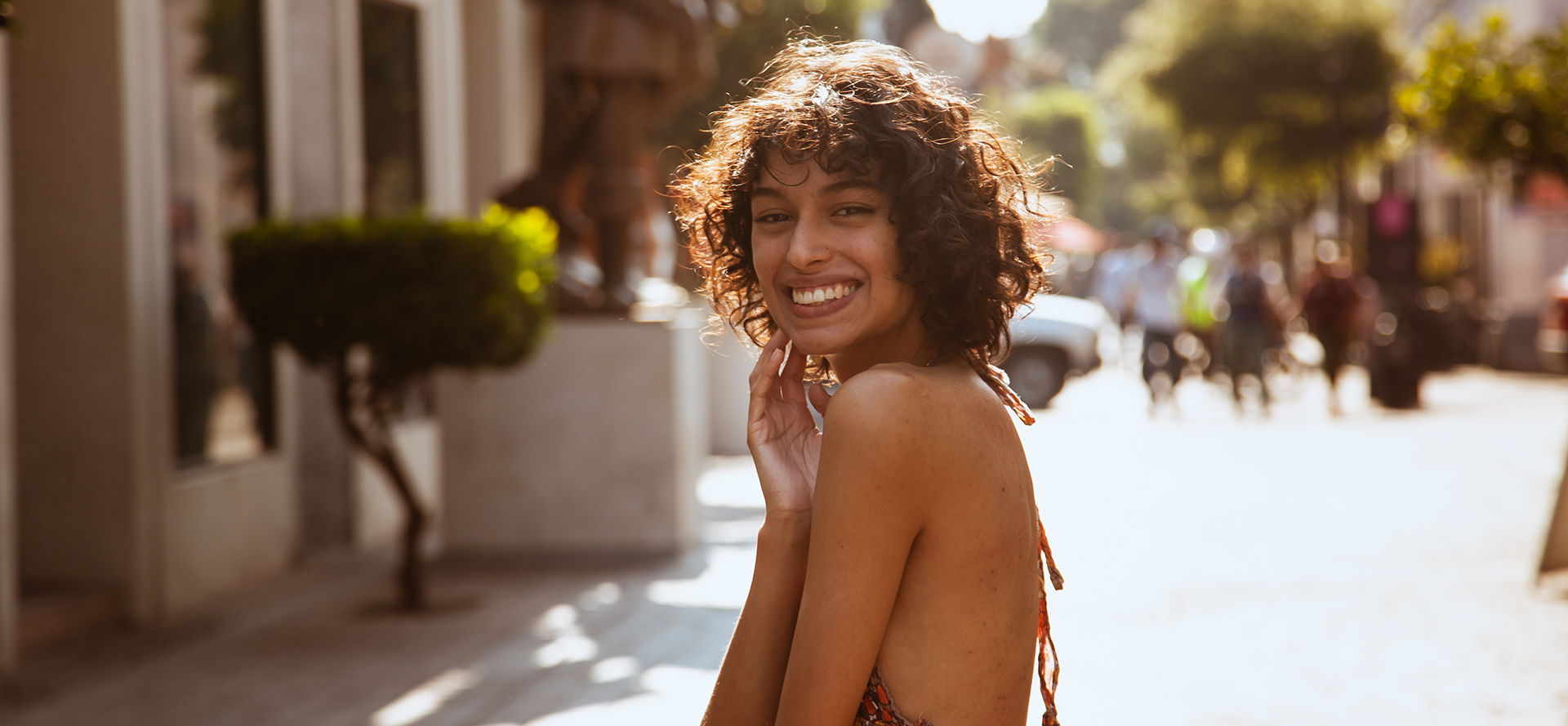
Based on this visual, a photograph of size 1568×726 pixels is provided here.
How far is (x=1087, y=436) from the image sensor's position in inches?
591

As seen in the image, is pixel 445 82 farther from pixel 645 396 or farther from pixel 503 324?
pixel 503 324

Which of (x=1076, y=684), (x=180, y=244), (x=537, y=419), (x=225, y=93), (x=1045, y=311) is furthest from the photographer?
(x=1045, y=311)

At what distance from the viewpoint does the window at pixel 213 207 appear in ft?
25.2

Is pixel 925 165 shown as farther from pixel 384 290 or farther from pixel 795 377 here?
pixel 384 290

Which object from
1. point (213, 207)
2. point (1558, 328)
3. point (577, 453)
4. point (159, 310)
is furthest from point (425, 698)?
point (1558, 328)

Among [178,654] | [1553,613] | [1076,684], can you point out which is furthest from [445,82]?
[1553,613]

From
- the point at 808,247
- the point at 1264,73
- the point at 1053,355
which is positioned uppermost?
the point at 1264,73

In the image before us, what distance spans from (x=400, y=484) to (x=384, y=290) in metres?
1.03

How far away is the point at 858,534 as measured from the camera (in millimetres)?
1744

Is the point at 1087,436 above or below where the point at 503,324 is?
below

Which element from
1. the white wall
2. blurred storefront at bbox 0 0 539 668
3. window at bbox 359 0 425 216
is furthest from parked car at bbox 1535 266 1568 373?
blurred storefront at bbox 0 0 539 668

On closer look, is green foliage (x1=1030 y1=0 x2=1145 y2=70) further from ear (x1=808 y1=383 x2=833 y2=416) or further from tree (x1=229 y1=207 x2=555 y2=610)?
ear (x1=808 y1=383 x2=833 y2=416)

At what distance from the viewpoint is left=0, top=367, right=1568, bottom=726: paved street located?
215 inches

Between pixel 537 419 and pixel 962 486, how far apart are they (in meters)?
7.22
